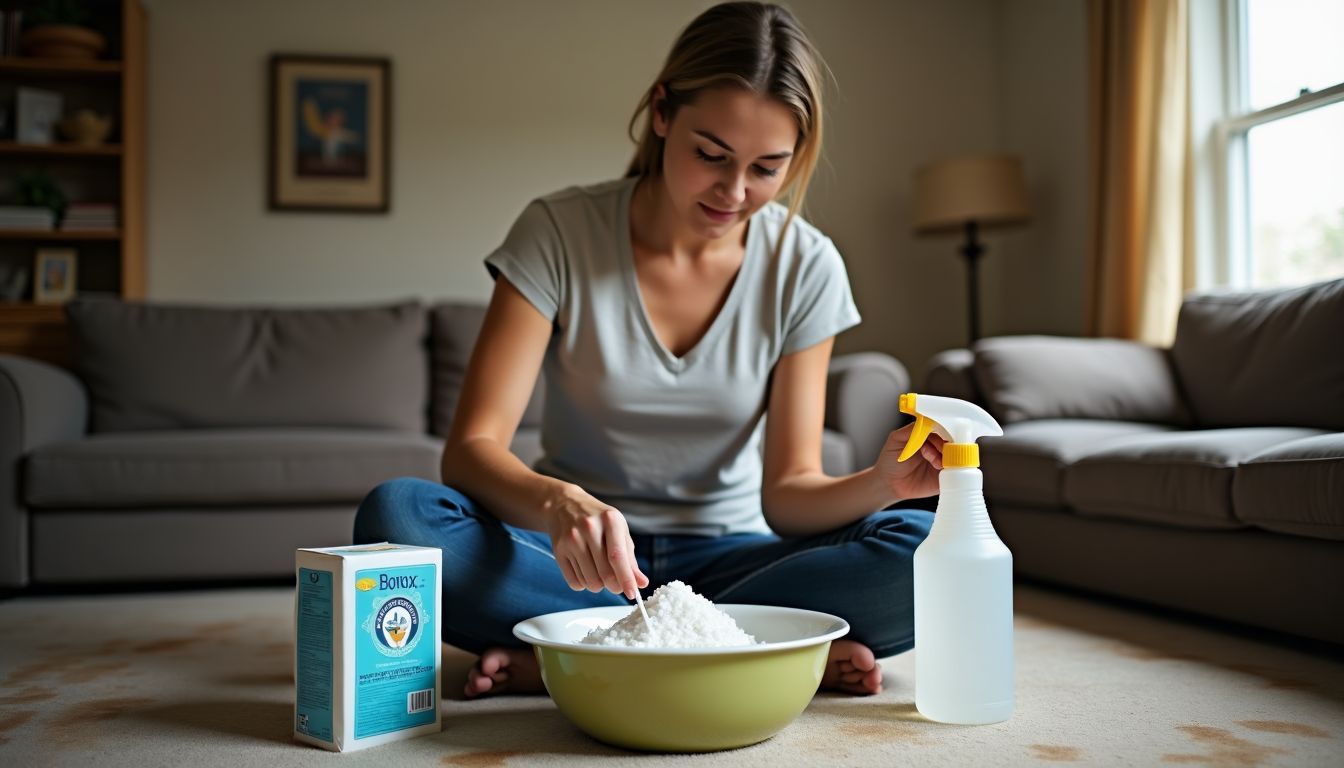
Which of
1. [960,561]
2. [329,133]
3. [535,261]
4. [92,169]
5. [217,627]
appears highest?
[329,133]

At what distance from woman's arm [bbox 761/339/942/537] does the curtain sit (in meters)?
2.12

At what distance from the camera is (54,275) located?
3.95 meters

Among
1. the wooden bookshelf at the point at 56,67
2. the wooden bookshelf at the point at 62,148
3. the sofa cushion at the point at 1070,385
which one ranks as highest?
the wooden bookshelf at the point at 56,67

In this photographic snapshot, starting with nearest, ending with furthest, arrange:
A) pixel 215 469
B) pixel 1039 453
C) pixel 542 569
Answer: pixel 542 569
pixel 1039 453
pixel 215 469

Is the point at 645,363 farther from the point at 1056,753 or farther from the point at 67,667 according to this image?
the point at 67,667

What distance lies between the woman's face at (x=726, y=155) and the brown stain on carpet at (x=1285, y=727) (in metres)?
0.85

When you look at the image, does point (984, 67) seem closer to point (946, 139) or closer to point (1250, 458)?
point (946, 139)

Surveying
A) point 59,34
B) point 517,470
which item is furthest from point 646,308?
point 59,34

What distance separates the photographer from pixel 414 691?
122cm

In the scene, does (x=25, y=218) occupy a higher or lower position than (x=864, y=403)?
higher

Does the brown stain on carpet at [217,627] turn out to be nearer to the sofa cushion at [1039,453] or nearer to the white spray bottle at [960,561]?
the white spray bottle at [960,561]

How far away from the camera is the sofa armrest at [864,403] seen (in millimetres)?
2949

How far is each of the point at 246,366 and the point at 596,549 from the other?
2.42 meters

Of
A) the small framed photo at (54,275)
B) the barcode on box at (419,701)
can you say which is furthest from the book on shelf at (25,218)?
the barcode on box at (419,701)
